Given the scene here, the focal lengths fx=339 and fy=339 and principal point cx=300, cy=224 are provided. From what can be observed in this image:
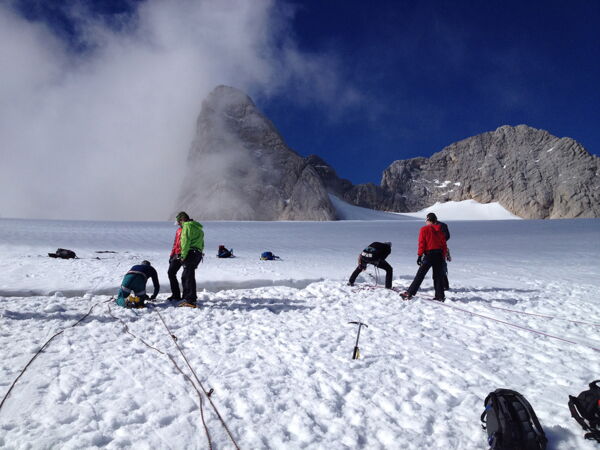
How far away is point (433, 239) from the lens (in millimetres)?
7867

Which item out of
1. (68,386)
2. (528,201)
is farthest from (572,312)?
(528,201)

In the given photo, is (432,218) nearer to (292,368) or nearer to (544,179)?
(292,368)

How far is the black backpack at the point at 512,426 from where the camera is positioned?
8.92ft

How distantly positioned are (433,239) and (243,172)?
118101mm

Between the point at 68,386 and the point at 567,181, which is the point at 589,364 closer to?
the point at 68,386

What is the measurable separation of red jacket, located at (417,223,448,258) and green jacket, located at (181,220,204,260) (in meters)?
4.99

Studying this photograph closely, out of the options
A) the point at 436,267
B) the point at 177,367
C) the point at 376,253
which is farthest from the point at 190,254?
the point at 436,267

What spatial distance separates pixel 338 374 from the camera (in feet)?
13.8

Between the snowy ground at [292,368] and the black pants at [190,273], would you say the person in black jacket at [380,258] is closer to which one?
the snowy ground at [292,368]

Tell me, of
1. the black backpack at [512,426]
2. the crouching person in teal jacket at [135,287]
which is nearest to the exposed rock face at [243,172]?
the crouching person in teal jacket at [135,287]

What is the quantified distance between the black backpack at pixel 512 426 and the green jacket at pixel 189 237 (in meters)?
5.94

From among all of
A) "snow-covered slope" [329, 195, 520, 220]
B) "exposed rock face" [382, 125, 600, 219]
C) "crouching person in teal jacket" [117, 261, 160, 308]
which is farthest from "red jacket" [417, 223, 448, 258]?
"exposed rock face" [382, 125, 600, 219]

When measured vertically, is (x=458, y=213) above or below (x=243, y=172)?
below

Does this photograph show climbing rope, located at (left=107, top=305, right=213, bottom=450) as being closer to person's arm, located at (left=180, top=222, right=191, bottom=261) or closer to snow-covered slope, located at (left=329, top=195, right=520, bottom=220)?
person's arm, located at (left=180, top=222, right=191, bottom=261)
